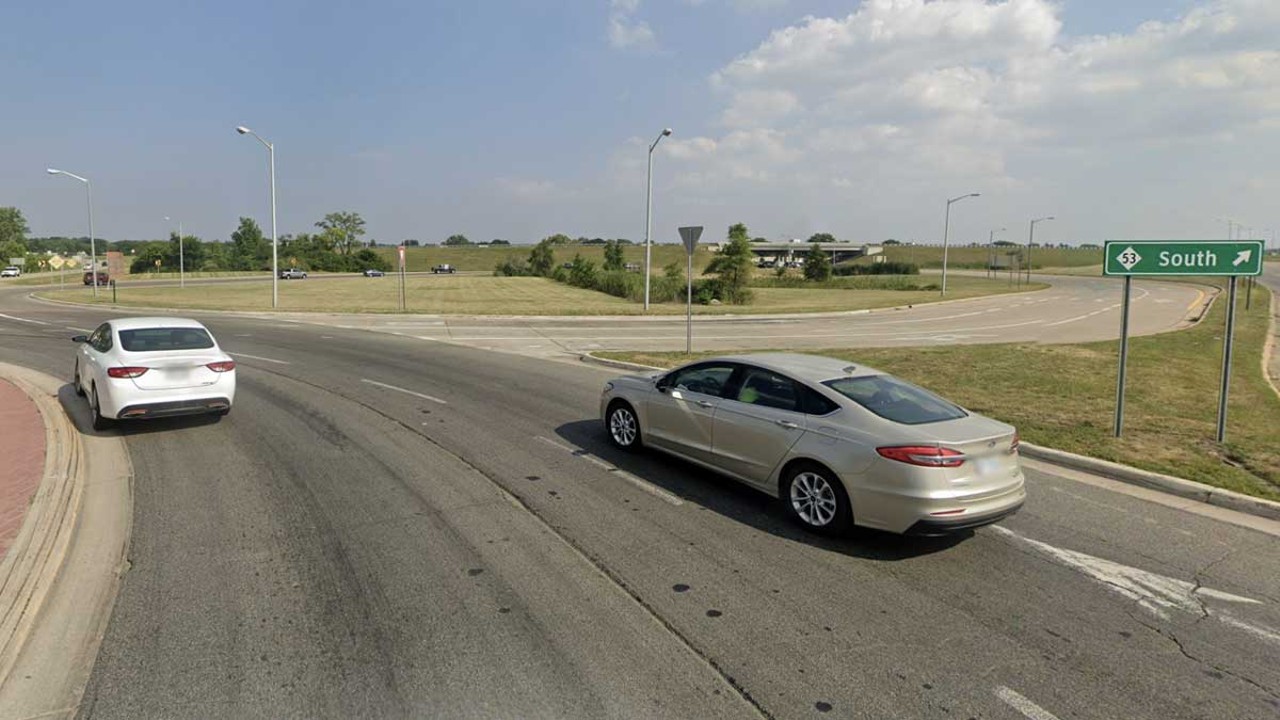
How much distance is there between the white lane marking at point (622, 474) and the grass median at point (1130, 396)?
5.14m

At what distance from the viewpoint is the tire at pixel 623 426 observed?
822cm

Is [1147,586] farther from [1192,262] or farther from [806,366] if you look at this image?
[1192,262]

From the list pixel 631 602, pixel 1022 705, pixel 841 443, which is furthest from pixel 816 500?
pixel 1022 705

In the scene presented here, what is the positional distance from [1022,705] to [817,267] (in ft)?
258

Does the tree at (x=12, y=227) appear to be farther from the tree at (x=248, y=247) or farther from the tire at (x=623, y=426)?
the tire at (x=623, y=426)

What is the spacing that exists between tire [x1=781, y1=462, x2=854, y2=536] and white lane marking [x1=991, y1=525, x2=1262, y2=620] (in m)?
1.66

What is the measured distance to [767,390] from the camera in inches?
266

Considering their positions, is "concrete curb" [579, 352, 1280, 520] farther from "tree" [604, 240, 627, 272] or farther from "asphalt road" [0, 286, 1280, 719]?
"tree" [604, 240, 627, 272]

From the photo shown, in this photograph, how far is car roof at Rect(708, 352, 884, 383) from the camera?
21.6 feet

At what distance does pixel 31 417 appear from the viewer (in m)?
9.93

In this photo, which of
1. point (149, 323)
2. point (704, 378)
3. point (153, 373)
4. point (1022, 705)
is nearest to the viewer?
point (1022, 705)

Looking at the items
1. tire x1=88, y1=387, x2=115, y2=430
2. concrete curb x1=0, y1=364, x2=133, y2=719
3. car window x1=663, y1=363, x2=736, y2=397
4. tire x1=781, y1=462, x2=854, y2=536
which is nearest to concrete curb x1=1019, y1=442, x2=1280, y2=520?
tire x1=781, y1=462, x2=854, y2=536

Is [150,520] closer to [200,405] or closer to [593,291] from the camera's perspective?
[200,405]

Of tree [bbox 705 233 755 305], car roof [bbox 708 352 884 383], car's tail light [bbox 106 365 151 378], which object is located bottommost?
car's tail light [bbox 106 365 151 378]
